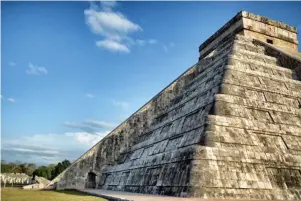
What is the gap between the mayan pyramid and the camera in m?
9.23

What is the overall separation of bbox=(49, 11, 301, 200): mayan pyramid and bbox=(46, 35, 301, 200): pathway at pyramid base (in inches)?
1.3

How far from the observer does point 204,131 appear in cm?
1010

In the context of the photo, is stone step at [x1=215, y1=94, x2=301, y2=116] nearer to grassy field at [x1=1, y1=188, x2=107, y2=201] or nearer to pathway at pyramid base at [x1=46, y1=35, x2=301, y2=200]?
pathway at pyramid base at [x1=46, y1=35, x2=301, y2=200]

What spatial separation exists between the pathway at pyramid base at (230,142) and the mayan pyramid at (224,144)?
0.11 feet

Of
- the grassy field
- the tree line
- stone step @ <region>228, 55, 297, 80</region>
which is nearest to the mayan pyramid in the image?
stone step @ <region>228, 55, 297, 80</region>

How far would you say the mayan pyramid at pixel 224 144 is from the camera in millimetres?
9234

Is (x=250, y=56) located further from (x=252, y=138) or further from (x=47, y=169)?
(x=47, y=169)

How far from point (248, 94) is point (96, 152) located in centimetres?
991

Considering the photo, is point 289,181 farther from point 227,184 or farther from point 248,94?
point 248,94

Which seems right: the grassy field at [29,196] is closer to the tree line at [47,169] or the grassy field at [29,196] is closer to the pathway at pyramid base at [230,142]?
the pathway at pyramid base at [230,142]

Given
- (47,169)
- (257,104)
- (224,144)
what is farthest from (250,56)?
(47,169)

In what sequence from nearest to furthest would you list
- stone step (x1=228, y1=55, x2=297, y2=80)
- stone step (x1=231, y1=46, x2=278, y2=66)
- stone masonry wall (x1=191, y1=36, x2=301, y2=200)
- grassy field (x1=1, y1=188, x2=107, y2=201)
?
grassy field (x1=1, y1=188, x2=107, y2=201) → stone masonry wall (x1=191, y1=36, x2=301, y2=200) → stone step (x1=228, y1=55, x2=297, y2=80) → stone step (x1=231, y1=46, x2=278, y2=66)

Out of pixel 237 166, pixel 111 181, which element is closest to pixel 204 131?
pixel 237 166

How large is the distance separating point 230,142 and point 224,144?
0.27 metres
